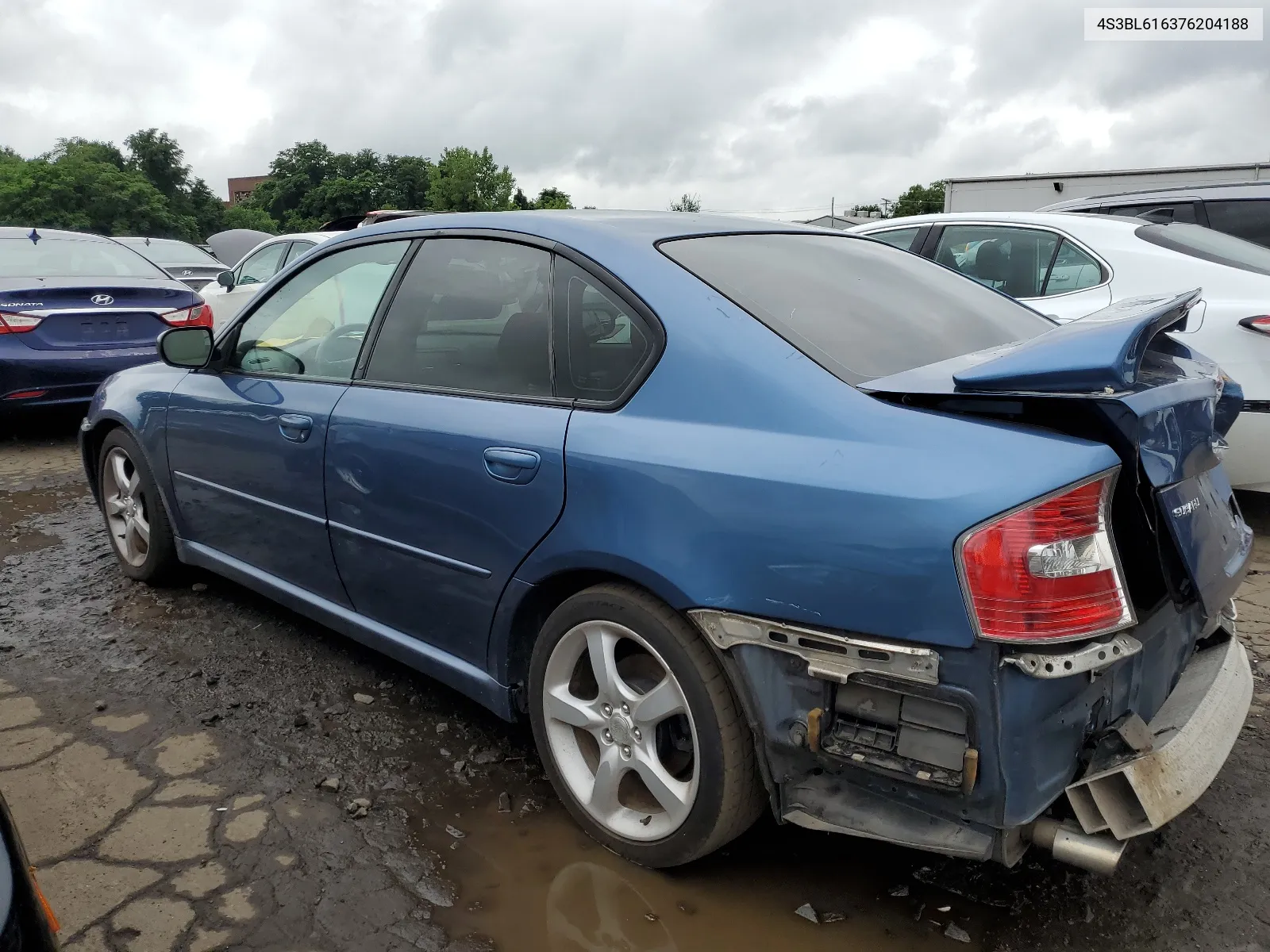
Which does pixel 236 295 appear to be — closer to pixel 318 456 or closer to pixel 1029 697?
pixel 318 456

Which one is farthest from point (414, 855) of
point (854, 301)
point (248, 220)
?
point (248, 220)

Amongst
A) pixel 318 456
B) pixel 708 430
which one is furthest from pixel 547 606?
pixel 318 456

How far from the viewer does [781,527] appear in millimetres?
1897

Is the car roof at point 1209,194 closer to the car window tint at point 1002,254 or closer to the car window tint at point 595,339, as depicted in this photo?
the car window tint at point 1002,254

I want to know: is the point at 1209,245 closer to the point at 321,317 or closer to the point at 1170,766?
the point at 1170,766

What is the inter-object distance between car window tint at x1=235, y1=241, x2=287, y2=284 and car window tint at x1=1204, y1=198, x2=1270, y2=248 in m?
8.50

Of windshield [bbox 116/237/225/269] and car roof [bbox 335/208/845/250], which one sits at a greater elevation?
windshield [bbox 116/237/225/269]

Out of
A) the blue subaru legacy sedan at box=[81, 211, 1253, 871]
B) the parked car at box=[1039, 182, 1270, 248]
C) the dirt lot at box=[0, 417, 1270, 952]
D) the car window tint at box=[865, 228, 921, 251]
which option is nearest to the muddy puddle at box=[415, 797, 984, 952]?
the dirt lot at box=[0, 417, 1270, 952]

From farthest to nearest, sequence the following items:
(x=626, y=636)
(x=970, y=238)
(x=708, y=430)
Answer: (x=970, y=238), (x=626, y=636), (x=708, y=430)

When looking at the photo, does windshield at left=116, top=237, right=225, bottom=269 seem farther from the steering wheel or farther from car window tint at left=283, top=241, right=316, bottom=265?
the steering wheel

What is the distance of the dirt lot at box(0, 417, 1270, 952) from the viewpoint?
2131mm

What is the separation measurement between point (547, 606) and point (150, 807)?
48.8 inches

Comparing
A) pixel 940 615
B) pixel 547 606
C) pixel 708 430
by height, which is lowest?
pixel 547 606

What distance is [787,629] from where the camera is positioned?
1.90m
